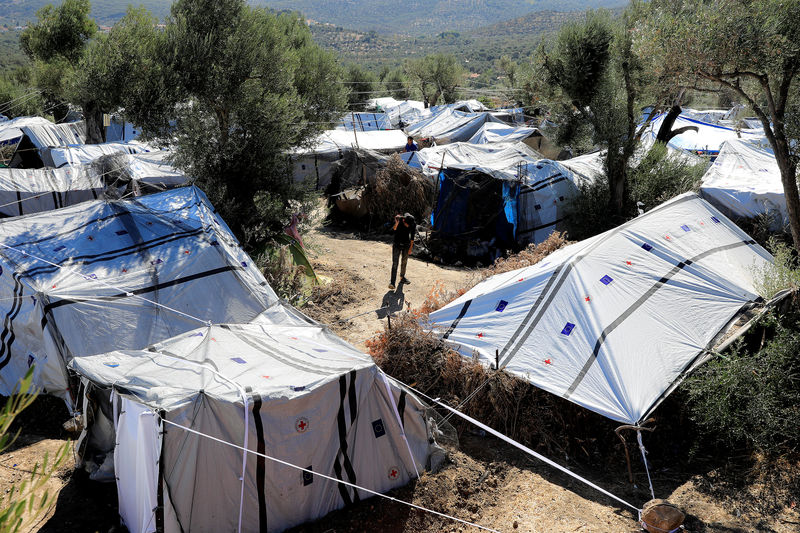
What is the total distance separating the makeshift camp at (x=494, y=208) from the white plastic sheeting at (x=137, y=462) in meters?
9.68

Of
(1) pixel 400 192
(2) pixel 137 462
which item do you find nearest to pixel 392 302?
(1) pixel 400 192

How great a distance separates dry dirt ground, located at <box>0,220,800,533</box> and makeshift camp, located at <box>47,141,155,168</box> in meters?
11.5

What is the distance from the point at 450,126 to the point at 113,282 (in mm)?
22483

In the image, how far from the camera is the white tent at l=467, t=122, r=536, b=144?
23.6 metres

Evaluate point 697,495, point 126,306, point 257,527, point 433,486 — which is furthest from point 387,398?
point 126,306

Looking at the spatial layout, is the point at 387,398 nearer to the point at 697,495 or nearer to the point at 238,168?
the point at 697,495

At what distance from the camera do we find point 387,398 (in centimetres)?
540

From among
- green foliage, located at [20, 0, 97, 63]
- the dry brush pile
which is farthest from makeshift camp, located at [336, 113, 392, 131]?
the dry brush pile

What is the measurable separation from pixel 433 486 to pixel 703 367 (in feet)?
10.7

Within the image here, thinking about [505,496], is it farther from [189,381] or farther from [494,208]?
[494,208]

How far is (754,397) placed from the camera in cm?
569

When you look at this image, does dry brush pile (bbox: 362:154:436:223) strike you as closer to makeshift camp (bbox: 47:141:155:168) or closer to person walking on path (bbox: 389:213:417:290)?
person walking on path (bbox: 389:213:417:290)

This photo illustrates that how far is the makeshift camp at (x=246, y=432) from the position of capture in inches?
177

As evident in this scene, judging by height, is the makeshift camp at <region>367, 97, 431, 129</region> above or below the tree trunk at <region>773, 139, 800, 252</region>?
below
